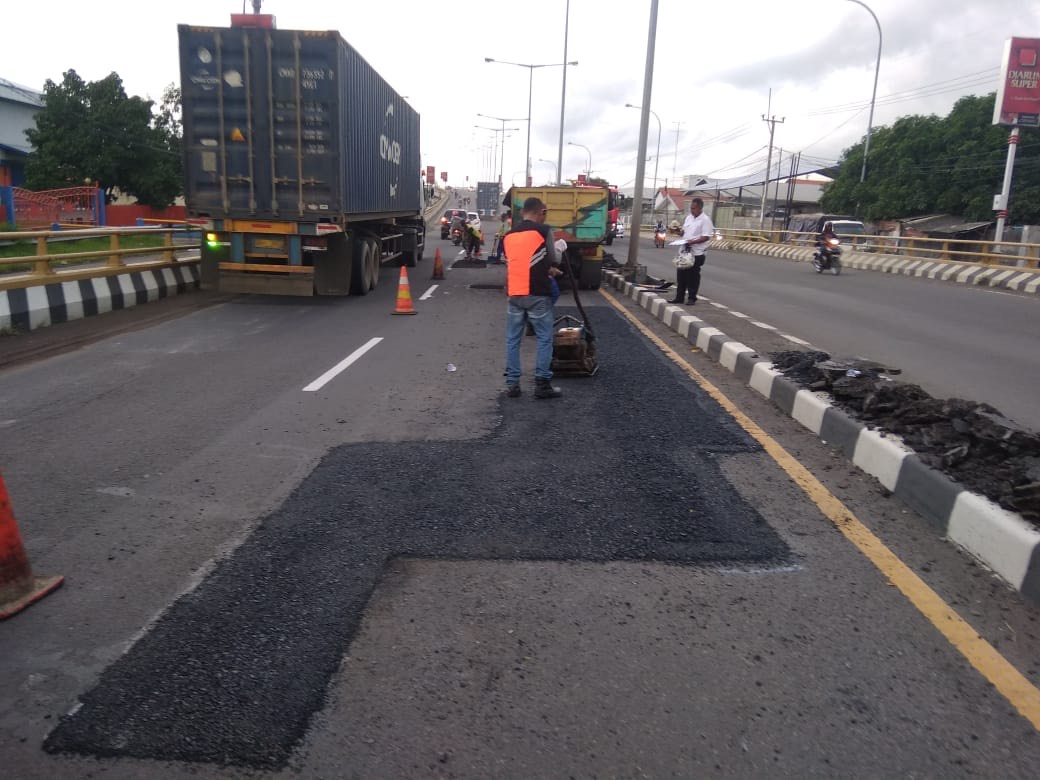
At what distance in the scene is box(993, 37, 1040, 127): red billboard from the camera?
25.7 meters

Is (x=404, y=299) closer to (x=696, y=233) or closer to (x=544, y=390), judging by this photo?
(x=696, y=233)

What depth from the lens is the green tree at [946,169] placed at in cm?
4159

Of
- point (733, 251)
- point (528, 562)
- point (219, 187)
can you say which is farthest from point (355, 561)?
point (733, 251)

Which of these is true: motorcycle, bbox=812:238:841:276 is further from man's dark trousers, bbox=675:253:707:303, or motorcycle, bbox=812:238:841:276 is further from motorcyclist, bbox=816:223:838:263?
man's dark trousers, bbox=675:253:707:303

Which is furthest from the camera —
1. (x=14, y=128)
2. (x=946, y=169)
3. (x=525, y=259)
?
(x=946, y=169)

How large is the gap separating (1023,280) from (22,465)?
22348 mm

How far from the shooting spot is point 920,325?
12523mm

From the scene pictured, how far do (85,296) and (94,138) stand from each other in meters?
32.0

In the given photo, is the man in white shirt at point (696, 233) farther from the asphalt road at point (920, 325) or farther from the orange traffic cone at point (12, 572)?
the orange traffic cone at point (12, 572)

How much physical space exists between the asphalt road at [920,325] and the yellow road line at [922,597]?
8.56ft

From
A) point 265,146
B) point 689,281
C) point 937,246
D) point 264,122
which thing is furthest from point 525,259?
point 937,246

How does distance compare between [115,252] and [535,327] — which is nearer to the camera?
[535,327]

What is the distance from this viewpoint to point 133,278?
41.3 feet

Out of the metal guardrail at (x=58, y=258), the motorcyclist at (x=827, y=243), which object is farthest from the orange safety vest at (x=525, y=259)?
the motorcyclist at (x=827, y=243)
